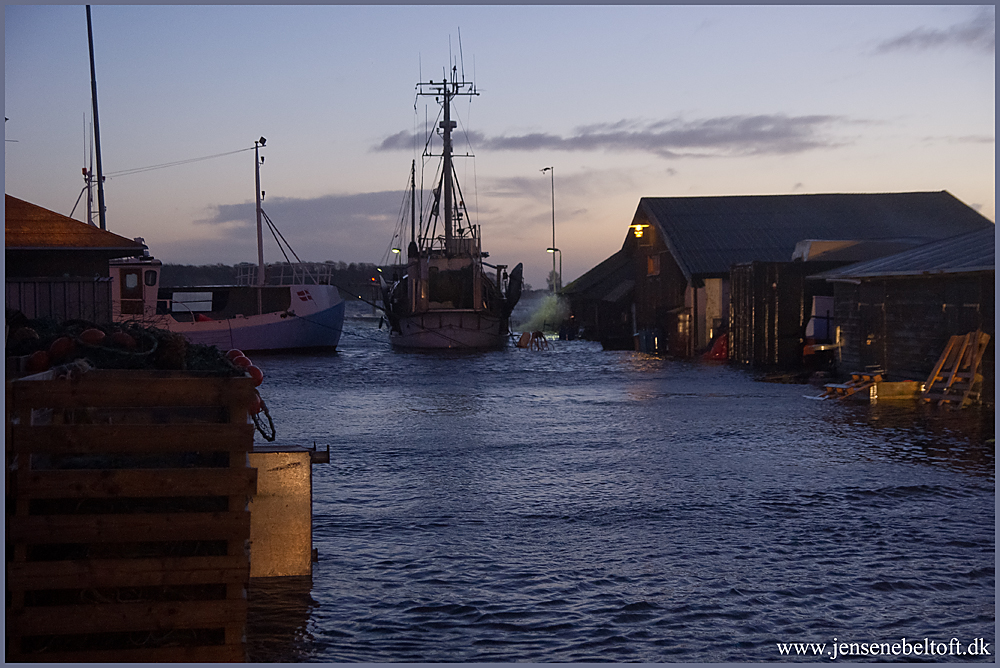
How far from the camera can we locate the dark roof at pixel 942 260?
17.9m

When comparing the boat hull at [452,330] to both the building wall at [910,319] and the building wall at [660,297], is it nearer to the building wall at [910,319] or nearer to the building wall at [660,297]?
the building wall at [660,297]

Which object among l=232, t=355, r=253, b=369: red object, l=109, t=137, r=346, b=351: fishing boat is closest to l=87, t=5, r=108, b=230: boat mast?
l=109, t=137, r=346, b=351: fishing boat

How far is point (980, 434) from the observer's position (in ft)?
46.4

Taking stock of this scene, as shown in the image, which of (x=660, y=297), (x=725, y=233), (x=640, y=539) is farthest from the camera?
(x=660, y=297)

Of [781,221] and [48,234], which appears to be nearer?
[48,234]

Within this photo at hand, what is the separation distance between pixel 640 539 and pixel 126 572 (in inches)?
176

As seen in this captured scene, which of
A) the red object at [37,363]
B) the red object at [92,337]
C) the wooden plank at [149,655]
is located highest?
the red object at [92,337]

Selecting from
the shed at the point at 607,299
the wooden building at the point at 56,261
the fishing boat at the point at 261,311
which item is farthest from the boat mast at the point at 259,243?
the wooden building at the point at 56,261

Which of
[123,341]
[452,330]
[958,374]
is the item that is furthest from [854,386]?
[452,330]

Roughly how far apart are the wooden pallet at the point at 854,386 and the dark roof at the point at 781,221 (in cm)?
1474

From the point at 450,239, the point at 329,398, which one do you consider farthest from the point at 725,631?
the point at 450,239

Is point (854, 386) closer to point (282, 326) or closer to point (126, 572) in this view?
point (126, 572)

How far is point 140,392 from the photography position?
17.1 feet

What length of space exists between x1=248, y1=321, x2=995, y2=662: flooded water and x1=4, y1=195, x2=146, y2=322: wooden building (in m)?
A: 3.50
